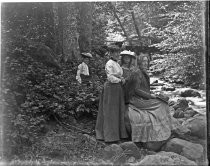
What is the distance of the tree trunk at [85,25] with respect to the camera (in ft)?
21.3

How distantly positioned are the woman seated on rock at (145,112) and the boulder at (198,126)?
0.36 metres

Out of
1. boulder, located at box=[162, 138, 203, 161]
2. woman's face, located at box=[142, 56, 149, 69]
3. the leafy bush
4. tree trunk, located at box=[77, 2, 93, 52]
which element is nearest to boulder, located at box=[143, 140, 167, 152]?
boulder, located at box=[162, 138, 203, 161]

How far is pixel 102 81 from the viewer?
640 centimetres

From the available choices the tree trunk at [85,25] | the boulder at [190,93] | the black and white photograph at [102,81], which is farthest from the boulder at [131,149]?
the tree trunk at [85,25]

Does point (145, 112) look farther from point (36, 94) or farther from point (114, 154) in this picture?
point (36, 94)

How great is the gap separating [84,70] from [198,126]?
2.20m

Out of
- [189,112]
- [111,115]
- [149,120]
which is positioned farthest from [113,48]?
[189,112]

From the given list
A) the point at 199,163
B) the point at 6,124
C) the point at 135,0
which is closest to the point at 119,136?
the point at 199,163

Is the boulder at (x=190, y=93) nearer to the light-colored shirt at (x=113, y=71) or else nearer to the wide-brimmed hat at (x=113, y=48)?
the light-colored shirt at (x=113, y=71)

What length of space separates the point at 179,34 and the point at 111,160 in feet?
8.24

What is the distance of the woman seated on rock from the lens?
6.20 m

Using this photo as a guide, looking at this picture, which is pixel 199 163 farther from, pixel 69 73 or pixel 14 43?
pixel 14 43

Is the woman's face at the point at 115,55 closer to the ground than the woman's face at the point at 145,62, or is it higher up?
higher up

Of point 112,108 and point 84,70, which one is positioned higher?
point 84,70
